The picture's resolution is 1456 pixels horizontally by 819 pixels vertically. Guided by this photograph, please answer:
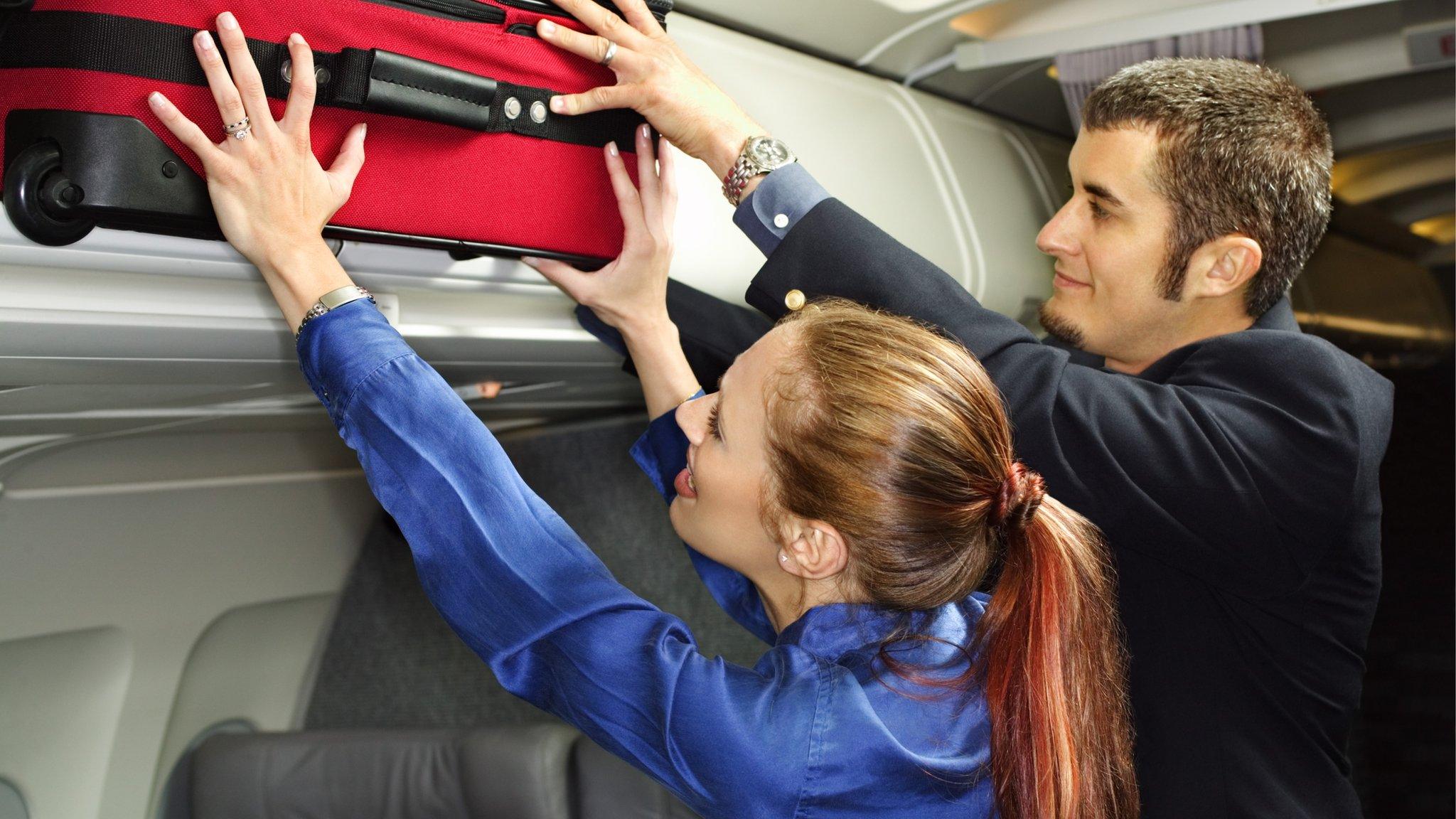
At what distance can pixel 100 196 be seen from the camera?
0.97 metres

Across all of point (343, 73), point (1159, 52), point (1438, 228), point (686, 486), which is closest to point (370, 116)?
point (343, 73)

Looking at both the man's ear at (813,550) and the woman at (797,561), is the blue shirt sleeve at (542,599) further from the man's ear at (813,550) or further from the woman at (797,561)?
the man's ear at (813,550)

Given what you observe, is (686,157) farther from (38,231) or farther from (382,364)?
(38,231)

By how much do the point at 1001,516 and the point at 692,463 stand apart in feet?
1.14

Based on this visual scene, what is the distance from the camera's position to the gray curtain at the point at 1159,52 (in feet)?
6.46

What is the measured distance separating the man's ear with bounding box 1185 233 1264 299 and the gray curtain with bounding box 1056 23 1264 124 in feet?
1.35

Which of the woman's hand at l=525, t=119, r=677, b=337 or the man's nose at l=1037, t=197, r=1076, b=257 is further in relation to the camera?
the man's nose at l=1037, t=197, r=1076, b=257

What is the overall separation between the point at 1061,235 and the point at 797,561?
0.78m

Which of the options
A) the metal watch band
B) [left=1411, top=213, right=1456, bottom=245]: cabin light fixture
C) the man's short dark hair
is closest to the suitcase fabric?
the metal watch band

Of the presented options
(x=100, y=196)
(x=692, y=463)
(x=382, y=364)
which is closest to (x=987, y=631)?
(x=692, y=463)

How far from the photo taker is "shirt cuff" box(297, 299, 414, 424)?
1.11m

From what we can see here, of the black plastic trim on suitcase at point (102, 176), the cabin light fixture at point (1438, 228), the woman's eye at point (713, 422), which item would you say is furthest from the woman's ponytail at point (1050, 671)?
the cabin light fixture at point (1438, 228)

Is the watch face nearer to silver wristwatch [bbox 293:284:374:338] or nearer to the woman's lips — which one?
the woman's lips

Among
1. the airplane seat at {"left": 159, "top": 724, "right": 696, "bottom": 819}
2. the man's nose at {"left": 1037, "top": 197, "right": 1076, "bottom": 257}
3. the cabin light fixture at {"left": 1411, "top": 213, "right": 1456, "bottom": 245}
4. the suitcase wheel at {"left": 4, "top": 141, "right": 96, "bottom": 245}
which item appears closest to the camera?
the suitcase wheel at {"left": 4, "top": 141, "right": 96, "bottom": 245}
